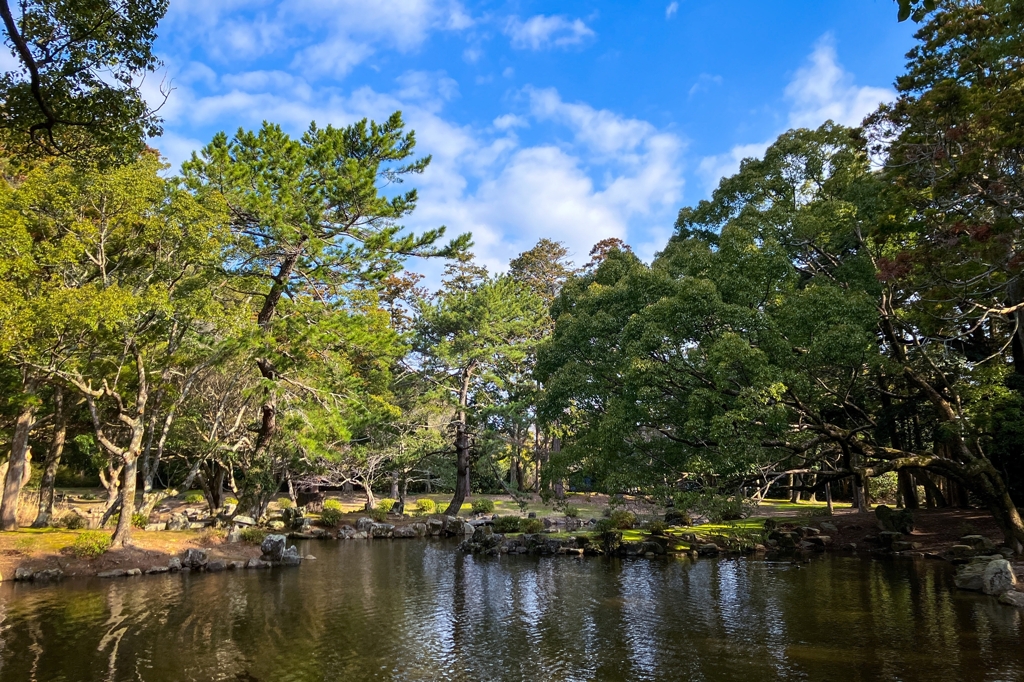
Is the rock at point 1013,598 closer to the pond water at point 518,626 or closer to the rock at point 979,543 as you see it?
the pond water at point 518,626

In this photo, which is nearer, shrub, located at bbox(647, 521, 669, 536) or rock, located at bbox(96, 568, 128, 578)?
rock, located at bbox(96, 568, 128, 578)

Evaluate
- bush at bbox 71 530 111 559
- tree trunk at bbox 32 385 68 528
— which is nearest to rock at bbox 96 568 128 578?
bush at bbox 71 530 111 559

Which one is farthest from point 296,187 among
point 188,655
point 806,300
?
point 806,300

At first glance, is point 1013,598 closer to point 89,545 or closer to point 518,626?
point 518,626

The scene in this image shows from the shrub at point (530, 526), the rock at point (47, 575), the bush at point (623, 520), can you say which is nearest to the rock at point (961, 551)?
the bush at point (623, 520)

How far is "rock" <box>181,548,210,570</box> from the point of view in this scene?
58.8 feet

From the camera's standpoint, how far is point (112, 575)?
1662 cm

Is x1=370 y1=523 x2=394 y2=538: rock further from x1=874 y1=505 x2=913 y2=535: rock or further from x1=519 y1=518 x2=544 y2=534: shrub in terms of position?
x1=874 y1=505 x2=913 y2=535: rock

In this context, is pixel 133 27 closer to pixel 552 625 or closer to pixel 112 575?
pixel 552 625


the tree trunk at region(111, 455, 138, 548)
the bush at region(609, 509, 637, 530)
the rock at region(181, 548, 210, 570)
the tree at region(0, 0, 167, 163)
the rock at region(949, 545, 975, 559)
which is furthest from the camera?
the bush at region(609, 509, 637, 530)

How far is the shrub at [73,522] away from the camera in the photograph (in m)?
20.4

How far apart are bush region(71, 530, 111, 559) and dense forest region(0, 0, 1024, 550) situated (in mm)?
943

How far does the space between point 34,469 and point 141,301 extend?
54.8 feet

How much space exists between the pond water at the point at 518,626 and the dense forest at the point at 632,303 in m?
2.97
